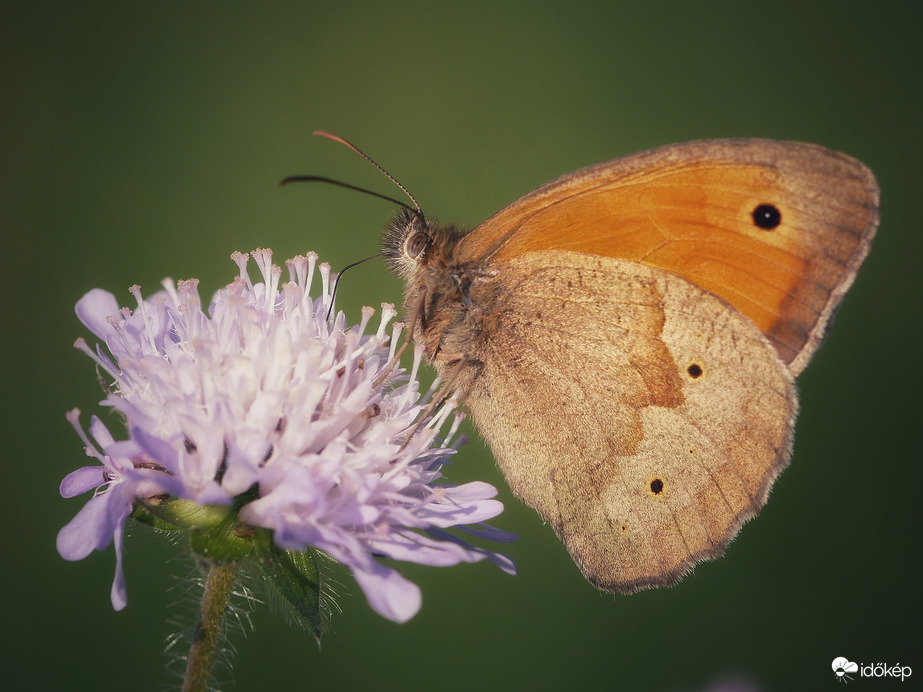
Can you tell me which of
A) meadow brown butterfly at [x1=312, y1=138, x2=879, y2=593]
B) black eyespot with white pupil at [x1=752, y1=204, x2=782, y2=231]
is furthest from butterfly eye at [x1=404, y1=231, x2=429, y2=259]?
black eyespot with white pupil at [x1=752, y1=204, x2=782, y2=231]

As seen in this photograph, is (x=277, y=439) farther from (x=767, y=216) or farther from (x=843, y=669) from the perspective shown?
(x=843, y=669)

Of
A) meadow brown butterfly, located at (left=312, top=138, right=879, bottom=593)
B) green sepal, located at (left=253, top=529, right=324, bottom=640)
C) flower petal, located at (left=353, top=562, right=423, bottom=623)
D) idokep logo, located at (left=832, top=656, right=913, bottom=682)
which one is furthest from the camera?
idokep logo, located at (left=832, top=656, right=913, bottom=682)

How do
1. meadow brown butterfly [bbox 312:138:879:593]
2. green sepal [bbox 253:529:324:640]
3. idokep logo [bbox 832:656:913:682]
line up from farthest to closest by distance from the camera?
idokep logo [bbox 832:656:913:682] → meadow brown butterfly [bbox 312:138:879:593] → green sepal [bbox 253:529:324:640]

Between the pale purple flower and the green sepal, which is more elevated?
the pale purple flower

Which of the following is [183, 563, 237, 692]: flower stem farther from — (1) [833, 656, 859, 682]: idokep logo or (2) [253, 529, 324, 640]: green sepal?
(1) [833, 656, 859, 682]: idokep logo

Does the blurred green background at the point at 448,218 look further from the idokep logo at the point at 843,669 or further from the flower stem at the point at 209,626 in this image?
the flower stem at the point at 209,626

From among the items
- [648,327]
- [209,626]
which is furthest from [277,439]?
[648,327]
